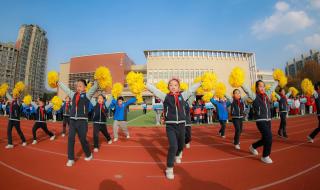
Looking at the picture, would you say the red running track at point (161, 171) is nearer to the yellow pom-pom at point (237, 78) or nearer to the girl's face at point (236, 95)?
the girl's face at point (236, 95)

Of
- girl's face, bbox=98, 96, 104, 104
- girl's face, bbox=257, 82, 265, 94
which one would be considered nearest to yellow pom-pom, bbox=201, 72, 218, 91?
girl's face, bbox=257, 82, 265, 94

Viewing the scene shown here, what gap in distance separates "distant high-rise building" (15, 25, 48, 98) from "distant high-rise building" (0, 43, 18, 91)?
282 cm

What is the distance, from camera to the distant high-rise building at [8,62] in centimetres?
9444

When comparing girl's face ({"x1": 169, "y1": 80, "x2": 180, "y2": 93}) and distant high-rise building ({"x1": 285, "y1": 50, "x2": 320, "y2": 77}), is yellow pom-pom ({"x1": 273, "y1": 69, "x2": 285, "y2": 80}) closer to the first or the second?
girl's face ({"x1": 169, "y1": 80, "x2": 180, "y2": 93})

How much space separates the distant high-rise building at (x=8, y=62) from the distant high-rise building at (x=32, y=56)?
282cm

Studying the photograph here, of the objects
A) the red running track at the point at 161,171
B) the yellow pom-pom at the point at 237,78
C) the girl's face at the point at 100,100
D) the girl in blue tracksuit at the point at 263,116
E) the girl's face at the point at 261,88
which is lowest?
the red running track at the point at 161,171

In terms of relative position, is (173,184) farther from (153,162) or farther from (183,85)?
(183,85)

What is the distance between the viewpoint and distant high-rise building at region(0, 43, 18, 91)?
9444 centimetres

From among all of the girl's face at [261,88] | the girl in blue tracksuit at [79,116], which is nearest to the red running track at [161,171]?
the girl in blue tracksuit at [79,116]

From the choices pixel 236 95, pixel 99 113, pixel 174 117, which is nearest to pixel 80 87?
pixel 99 113

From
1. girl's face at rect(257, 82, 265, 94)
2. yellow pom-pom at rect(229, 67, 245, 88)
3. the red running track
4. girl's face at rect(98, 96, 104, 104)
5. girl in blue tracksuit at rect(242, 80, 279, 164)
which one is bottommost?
the red running track

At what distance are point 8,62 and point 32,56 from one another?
535 inches

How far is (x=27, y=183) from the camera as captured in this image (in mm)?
4152

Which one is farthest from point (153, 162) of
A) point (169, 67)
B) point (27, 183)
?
point (169, 67)
